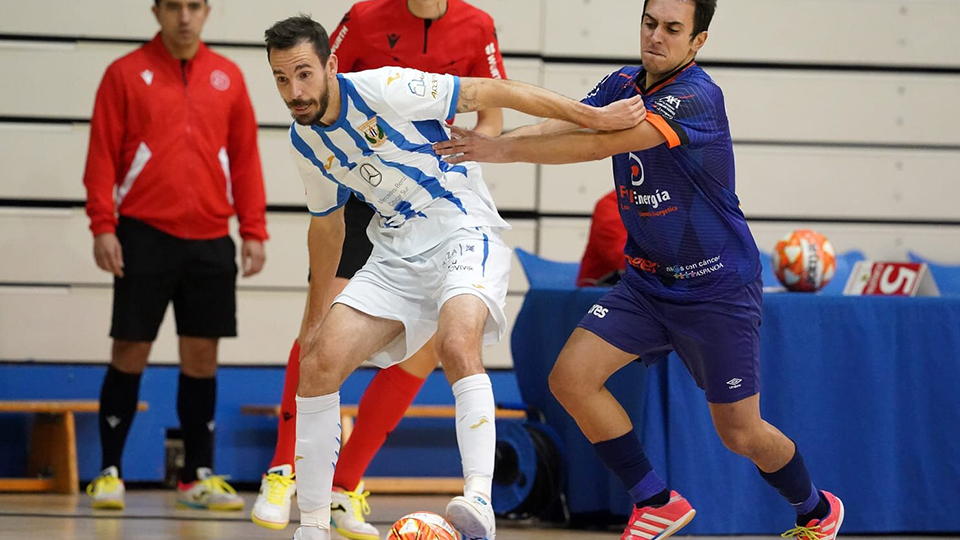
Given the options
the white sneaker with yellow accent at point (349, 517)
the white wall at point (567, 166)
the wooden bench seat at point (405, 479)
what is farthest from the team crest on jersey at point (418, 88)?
the white wall at point (567, 166)

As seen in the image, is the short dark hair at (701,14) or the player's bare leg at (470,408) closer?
the player's bare leg at (470,408)

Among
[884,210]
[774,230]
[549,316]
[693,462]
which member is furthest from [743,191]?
[693,462]

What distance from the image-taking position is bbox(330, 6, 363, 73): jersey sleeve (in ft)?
15.2

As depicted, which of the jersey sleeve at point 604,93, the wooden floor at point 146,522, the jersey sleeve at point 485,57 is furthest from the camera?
the jersey sleeve at point 485,57

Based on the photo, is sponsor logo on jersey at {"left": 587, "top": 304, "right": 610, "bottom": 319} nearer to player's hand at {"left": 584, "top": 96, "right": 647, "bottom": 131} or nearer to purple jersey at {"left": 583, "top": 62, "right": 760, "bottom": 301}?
purple jersey at {"left": 583, "top": 62, "right": 760, "bottom": 301}

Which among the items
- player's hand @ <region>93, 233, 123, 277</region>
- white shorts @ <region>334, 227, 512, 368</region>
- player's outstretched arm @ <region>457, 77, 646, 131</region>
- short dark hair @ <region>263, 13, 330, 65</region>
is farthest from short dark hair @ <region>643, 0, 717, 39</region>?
player's hand @ <region>93, 233, 123, 277</region>

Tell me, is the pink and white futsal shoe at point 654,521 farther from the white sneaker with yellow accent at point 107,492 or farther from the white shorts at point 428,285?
the white sneaker with yellow accent at point 107,492

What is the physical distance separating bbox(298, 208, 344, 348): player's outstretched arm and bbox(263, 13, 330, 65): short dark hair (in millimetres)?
598

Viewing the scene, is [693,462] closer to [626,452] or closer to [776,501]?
[776,501]

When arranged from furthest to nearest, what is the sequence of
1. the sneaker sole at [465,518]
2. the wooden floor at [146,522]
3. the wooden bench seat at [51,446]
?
the wooden bench seat at [51,446]
the wooden floor at [146,522]
the sneaker sole at [465,518]

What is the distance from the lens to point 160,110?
5699mm

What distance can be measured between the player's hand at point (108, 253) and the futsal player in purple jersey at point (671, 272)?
91.6 inches

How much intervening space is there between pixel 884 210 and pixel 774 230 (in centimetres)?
69

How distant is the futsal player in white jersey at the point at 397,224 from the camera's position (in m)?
3.61
